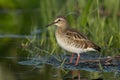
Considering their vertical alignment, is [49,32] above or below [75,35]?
above

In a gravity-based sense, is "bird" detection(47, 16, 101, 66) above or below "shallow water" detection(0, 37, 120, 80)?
above

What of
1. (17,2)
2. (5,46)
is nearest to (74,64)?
(5,46)

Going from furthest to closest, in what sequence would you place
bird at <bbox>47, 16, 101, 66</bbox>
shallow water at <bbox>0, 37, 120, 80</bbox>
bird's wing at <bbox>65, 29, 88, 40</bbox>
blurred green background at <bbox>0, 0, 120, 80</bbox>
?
bird's wing at <bbox>65, 29, 88, 40</bbox>, bird at <bbox>47, 16, 101, 66</bbox>, blurred green background at <bbox>0, 0, 120, 80</bbox>, shallow water at <bbox>0, 37, 120, 80</bbox>

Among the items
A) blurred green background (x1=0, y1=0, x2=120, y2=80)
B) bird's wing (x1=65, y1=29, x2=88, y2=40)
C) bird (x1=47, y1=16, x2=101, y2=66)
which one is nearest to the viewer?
blurred green background (x1=0, y1=0, x2=120, y2=80)

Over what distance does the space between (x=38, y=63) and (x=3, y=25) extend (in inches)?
262

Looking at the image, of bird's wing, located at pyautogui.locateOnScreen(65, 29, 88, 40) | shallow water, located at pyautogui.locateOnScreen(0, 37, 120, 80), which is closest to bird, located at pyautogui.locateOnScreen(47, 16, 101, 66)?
bird's wing, located at pyautogui.locateOnScreen(65, 29, 88, 40)

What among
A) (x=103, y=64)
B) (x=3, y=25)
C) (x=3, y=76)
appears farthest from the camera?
(x=3, y=25)

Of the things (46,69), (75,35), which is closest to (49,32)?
(75,35)

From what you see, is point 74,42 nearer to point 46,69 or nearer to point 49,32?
point 46,69

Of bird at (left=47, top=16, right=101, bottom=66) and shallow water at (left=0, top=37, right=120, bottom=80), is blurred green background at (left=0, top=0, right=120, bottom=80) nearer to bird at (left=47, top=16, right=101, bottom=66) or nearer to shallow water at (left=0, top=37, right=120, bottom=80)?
shallow water at (left=0, top=37, right=120, bottom=80)

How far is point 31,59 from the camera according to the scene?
11.2 metres

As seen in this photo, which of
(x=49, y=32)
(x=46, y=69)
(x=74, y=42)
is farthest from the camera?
(x=49, y=32)

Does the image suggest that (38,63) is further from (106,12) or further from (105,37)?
(106,12)

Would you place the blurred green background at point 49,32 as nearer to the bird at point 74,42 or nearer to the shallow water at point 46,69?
the shallow water at point 46,69
